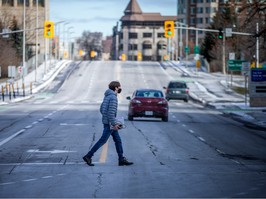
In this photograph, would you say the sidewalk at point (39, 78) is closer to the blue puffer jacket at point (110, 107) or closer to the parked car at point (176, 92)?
the parked car at point (176, 92)

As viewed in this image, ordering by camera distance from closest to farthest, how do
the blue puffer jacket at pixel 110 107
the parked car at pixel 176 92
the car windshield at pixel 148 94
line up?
the blue puffer jacket at pixel 110 107 → the car windshield at pixel 148 94 → the parked car at pixel 176 92

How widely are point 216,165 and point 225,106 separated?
39909 mm

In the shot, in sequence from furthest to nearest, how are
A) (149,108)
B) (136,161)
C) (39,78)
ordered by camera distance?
(39,78) < (149,108) < (136,161)

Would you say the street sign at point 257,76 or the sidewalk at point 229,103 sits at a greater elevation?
the street sign at point 257,76

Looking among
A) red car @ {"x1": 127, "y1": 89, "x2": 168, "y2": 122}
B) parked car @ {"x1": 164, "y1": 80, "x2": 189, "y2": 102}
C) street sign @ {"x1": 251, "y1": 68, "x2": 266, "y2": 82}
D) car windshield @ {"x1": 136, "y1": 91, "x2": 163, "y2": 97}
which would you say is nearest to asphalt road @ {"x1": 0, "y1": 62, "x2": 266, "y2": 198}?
red car @ {"x1": 127, "y1": 89, "x2": 168, "y2": 122}

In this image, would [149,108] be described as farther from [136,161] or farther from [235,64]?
[235,64]

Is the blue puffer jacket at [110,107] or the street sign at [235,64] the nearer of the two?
the blue puffer jacket at [110,107]

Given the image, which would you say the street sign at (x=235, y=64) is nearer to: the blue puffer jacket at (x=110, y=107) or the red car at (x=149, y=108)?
the red car at (x=149, y=108)

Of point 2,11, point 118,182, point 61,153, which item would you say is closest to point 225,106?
point 61,153

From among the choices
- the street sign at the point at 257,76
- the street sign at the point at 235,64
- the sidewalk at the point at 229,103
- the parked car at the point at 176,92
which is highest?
the street sign at the point at 235,64

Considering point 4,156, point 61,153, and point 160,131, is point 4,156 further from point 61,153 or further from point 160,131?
point 160,131

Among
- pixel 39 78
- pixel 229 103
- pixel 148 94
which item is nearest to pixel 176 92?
pixel 229 103

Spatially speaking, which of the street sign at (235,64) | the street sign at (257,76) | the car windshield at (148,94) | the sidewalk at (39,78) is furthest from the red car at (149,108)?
the sidewalk at (39,78)

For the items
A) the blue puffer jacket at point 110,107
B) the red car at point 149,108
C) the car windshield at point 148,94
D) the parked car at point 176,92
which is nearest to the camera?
the blue puffer jacket at point 110,107
